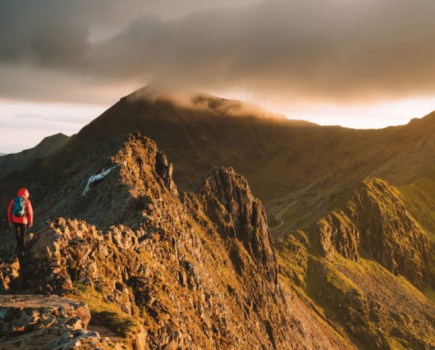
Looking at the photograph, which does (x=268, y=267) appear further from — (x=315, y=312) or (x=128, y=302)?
(x=128, y=302)

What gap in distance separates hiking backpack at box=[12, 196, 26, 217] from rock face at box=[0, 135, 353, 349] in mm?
1846

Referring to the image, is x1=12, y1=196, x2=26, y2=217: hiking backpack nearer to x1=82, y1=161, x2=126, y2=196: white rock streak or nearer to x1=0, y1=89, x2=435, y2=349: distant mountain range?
x1=0, y1=89, x2=435, y2=349: distant mountain range

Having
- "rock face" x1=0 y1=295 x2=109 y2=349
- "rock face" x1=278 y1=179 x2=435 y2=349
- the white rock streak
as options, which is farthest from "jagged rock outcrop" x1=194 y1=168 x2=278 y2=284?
"rock face" x1=0 y1=295 x2=109 y2=349

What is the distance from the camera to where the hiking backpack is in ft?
102

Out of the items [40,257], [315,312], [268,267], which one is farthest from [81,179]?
[315,312]

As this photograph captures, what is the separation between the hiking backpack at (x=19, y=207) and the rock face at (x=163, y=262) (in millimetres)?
1846

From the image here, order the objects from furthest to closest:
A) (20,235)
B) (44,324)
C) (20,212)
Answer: (20,212), (20,235), (44,324)

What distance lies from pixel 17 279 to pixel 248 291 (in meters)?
61.0

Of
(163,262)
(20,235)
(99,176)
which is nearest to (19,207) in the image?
(20,235)

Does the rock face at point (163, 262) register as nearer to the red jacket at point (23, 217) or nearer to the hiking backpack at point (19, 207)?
the red jacket at point (23, 217)

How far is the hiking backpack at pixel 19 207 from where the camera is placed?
31.2 metres

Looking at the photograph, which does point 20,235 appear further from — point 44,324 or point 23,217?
point 44,324

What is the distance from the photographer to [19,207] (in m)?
31.3

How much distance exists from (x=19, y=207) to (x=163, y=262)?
64.0ft
